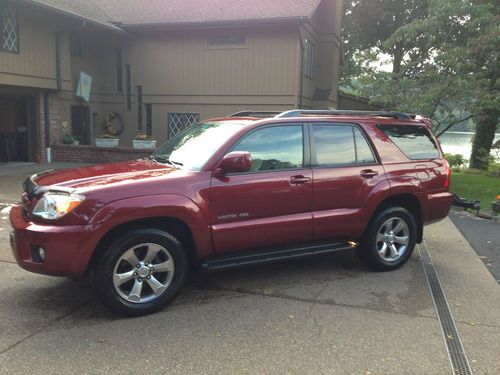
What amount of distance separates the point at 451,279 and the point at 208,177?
307cm

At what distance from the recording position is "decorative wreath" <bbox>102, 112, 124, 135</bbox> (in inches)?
711

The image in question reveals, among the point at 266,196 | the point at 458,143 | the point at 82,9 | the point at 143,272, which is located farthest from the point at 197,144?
the point at 458,143

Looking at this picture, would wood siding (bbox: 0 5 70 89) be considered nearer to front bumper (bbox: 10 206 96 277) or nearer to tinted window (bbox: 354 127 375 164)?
front bumper (bbox: 10 206 96 277)

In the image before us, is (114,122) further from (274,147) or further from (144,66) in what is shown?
(274,147)

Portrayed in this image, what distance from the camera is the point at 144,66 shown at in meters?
17.7

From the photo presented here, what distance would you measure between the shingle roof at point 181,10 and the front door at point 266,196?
37.6ft

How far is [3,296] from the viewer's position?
Result: 4.36 m

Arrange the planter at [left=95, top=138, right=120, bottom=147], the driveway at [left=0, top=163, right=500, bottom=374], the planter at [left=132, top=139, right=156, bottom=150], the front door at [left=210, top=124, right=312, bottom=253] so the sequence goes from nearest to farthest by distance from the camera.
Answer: the driveway at [left=0, top=163, right=500, bottom=374] < the front door at [left=210, top=124, right=312, bottom=253] < the planter at [left=132, top=139, right=156, bottom=150] < the planter at [left=95, top=138, right=120, bottom=147]

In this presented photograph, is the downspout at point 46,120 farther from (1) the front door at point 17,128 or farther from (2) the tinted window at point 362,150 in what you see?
(2) the tinted window at point 362,150

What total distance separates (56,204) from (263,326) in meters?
1.96

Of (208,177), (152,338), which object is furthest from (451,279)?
(152,338)

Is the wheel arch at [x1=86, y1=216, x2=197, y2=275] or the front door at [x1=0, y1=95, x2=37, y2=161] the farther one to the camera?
the front door at [x1=0, y1=95, x2=37, y2=161]

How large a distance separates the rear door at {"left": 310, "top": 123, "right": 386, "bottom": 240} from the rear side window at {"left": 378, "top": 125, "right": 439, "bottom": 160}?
444 millimetres

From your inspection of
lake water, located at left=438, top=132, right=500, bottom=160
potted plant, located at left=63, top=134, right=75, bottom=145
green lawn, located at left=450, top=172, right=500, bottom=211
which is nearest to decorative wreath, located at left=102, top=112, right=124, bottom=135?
potted plant, located at left=63, top=134, right=75, bottom=145
